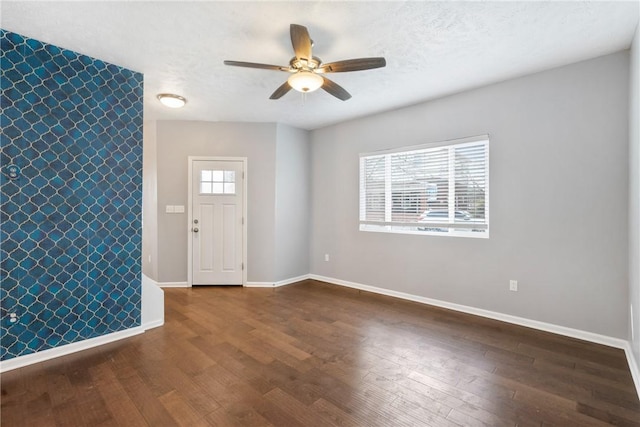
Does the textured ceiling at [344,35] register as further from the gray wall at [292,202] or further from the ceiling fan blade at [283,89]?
the gray wall at [292,202]

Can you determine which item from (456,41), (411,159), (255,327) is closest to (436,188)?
(411,159)

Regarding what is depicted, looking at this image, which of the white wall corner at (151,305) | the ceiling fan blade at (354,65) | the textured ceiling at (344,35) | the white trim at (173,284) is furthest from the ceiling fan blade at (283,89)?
the white trim at (173,284)

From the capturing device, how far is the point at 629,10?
2133 millimetres

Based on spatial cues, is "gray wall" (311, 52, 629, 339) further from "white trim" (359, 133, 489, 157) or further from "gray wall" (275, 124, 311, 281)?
"gray wall" (275, 124, 311, 281)

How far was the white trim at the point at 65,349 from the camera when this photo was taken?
2.37 meters

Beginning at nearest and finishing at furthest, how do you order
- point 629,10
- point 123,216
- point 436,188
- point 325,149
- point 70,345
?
1. point 629,10
2. point 70,345
3. point 123,216
4. point 436,188
5. point 325,149

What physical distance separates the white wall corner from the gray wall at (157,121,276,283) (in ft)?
5.42

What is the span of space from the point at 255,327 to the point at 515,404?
234cm

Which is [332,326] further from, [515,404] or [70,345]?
[70,345]

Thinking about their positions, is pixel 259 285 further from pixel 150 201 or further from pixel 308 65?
pixel 308 65

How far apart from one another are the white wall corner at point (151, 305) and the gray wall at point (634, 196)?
4184mm

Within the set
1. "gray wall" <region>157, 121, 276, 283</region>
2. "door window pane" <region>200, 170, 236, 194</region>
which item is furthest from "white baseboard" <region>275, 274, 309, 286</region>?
"door window pane" <region>200, 170, 236, 194</region>

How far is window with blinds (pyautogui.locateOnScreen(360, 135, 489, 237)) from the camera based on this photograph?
11.6 ft

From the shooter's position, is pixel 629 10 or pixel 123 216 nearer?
pixel 629 10
